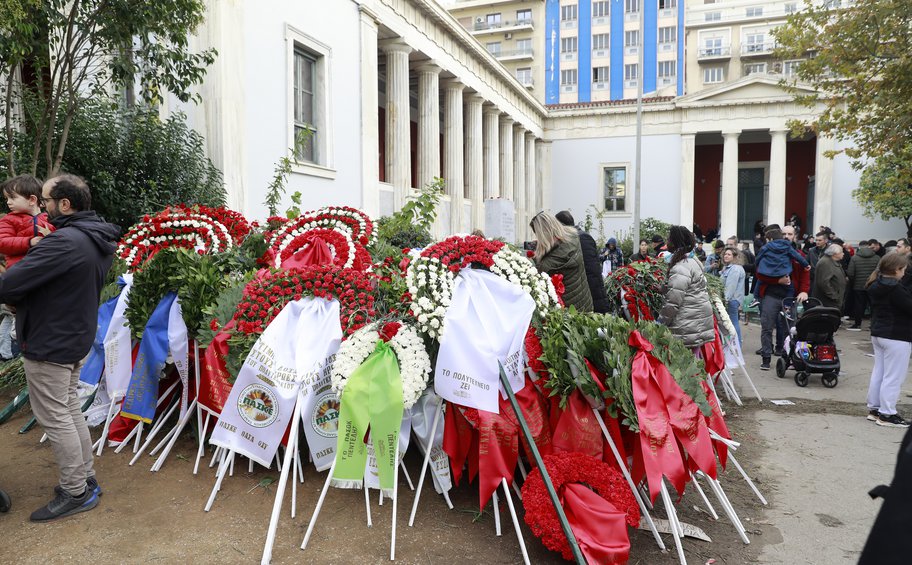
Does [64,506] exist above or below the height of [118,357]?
below

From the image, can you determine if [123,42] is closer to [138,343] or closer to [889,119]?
[138,343]

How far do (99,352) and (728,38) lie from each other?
→ 52177 millimetres

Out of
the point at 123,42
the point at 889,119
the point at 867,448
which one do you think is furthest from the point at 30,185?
the point at 889,119

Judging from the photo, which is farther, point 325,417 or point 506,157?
point 506,157

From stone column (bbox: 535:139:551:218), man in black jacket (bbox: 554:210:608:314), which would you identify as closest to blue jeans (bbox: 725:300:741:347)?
man in black jacket (bbox: 554:210:608:314)

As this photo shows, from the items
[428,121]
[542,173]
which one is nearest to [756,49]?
[542,173]

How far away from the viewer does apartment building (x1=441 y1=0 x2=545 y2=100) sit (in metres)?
50.3

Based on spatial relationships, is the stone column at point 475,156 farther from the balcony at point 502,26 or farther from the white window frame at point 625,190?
the balcony at point 502,26

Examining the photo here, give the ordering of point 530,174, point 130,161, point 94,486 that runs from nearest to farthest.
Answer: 1. point 94,486
2. point 130,161
3. point 530,174

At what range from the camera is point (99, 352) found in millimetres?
5465

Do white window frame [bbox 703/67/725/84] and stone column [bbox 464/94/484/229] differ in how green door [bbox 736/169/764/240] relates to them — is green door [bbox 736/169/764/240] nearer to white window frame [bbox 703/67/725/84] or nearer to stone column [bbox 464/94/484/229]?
white window frame [bbox 703/67/725/84]

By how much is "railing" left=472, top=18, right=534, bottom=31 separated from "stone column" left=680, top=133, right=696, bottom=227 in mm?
23193

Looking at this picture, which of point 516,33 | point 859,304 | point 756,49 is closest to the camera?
point 859,304

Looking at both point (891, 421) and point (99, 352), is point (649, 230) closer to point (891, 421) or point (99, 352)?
point (891, 421)
